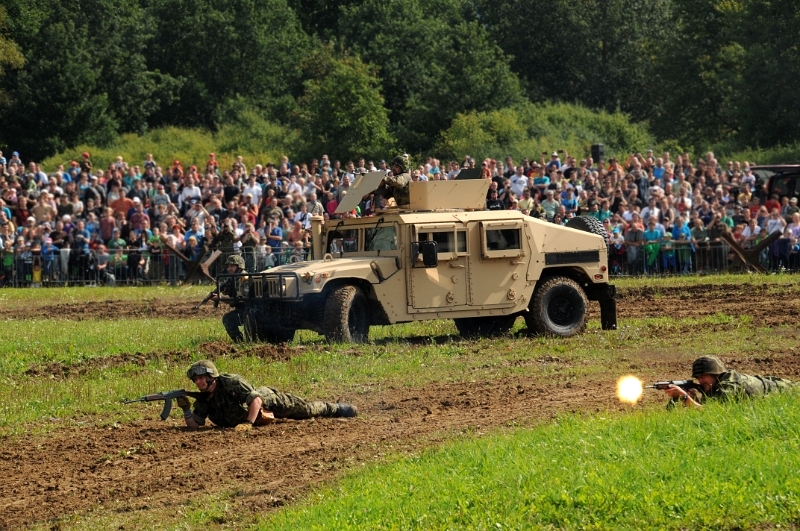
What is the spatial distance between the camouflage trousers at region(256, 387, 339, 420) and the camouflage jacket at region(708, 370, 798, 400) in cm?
388

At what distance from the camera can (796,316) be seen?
65.3 feet

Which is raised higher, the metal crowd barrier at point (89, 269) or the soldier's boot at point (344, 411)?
the metal crowd barrier at point (89, 269)

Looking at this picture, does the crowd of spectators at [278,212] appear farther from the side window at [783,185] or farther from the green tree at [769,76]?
the green tree at [769,76]

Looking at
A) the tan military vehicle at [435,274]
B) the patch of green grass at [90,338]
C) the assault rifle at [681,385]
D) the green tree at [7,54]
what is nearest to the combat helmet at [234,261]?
the patch of green grass at [90,338]

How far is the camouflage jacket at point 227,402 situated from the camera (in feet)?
40.3

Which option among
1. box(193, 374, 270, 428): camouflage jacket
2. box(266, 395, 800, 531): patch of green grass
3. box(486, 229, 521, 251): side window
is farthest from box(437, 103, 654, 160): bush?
box(266, 395, 800, 531): patch of green grass

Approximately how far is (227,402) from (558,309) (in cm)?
784

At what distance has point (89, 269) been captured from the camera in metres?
29.9

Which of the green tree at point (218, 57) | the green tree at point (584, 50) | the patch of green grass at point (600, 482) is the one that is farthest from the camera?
the green tree at point (584, 50)

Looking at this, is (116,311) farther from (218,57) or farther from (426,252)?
(218,57)

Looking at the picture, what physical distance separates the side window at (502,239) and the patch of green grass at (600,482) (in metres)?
7.71

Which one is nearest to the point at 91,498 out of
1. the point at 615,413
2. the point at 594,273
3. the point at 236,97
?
the point at 615,413

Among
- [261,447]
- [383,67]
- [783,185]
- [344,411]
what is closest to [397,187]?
[344,411]

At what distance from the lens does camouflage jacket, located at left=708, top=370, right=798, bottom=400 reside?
11110mm
